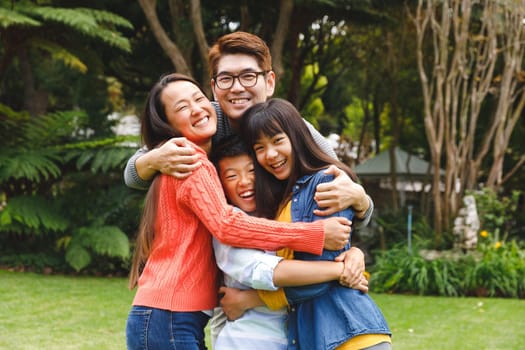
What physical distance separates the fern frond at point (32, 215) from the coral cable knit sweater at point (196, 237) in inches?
287

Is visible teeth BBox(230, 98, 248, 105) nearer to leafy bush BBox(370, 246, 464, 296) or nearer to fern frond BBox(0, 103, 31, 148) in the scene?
leafy bush BBox(370, 246, 464, 296)

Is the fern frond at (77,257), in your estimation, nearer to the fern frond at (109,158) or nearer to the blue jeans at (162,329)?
the fern frond at (109,158)

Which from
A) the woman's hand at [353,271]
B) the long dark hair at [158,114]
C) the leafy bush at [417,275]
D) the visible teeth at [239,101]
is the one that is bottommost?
the leafy bush at [417,275]

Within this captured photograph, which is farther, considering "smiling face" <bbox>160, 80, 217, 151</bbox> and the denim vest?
"smiling face" <bbox>160, 80, 217, 151</bbox>

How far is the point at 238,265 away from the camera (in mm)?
2277

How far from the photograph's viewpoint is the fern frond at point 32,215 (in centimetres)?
919

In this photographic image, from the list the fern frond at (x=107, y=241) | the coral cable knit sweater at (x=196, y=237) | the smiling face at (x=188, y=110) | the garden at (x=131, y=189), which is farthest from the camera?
the fern frond at (x=107, y=241)

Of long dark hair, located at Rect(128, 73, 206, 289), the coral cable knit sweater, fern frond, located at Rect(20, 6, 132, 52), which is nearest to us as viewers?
the coral cable knit sweater

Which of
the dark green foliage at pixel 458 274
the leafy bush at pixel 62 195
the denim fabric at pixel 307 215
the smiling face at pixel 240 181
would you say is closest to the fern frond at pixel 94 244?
the leafy bush at pixel 62 195

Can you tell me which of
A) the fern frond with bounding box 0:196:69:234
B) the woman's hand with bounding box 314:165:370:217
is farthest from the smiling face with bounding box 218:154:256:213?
the fern frond with bounding box 0:196:69:234

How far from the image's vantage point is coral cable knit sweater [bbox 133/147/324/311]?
2238 mm

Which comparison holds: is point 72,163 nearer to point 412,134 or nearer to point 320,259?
point 320,259

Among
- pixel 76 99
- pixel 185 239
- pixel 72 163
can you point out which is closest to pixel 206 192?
pixel 185 239

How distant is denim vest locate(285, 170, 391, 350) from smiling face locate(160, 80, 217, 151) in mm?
420
